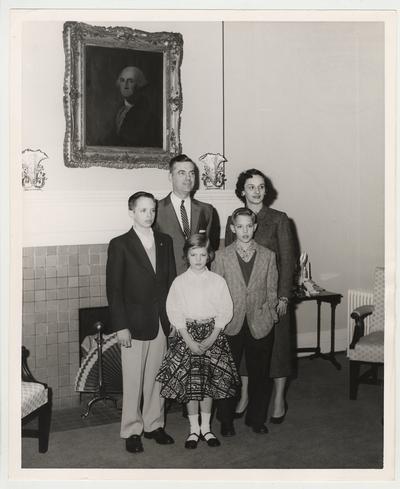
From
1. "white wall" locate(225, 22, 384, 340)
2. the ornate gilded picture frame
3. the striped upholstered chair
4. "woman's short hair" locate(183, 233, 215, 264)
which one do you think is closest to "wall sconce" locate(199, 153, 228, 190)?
the ornate gilded picture frame

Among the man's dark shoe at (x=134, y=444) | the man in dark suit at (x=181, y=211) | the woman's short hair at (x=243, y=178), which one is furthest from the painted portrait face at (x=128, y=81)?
the man's dark shoe at (x=134, y=444)

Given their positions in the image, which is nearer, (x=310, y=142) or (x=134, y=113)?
(x=134, y=113)

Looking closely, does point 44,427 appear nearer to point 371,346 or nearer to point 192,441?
point 192,441

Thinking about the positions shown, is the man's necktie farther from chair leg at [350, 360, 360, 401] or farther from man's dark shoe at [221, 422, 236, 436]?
chair leg at [350, 360, 360, 401]

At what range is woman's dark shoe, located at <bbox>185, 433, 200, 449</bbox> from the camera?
320cm

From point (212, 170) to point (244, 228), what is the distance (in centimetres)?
68

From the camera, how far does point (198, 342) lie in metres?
3.22

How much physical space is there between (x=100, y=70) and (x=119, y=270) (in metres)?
1.13

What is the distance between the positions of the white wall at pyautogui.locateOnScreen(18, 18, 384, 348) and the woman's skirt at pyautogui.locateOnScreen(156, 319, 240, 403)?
878 mm

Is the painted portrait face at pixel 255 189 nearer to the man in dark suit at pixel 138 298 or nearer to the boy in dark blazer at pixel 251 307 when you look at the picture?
the boy in dark blazer at pixel 251 307

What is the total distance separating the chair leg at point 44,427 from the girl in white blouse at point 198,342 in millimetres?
631

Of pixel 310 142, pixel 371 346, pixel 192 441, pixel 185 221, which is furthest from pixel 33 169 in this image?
pixel 310 142

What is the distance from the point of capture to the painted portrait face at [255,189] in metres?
3.50
